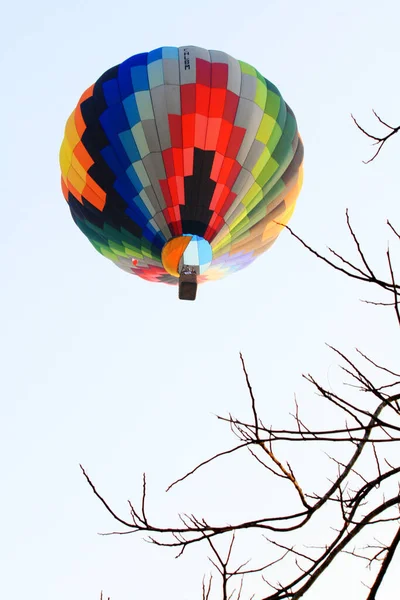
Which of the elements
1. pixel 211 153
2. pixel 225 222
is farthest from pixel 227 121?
pixel 225 222

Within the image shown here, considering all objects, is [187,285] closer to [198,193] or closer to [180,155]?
[198,193]

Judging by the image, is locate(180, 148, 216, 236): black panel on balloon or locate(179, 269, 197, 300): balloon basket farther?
locate(179, 269, 197, 300): balloon basket

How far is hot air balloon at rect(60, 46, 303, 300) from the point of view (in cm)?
1391

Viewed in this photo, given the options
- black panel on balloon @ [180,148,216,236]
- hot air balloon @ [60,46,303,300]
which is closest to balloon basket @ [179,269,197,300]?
hot air balloon @ [60,46,303,300]

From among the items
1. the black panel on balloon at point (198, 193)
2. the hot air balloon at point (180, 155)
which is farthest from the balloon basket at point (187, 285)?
the black panel on balloon at point (198, 193)

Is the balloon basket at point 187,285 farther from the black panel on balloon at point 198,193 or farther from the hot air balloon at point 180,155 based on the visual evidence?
the black panel on balloon at point 198,193

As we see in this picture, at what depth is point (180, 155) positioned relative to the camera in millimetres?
13906

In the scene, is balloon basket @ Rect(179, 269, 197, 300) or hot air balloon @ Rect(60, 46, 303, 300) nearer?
hot air balloon @ Rect(60, 46, 303, 300)

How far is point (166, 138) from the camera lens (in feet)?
45.5

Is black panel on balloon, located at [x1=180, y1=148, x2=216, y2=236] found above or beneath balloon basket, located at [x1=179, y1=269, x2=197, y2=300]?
above

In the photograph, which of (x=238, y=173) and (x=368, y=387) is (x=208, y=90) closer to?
(x=238, y=173)

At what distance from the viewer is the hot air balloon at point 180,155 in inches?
547

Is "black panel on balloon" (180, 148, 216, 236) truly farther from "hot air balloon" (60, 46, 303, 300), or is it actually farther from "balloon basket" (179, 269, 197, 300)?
"balloon basket" (179, 269, 197, 300)

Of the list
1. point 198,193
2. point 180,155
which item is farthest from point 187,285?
point 180,155
